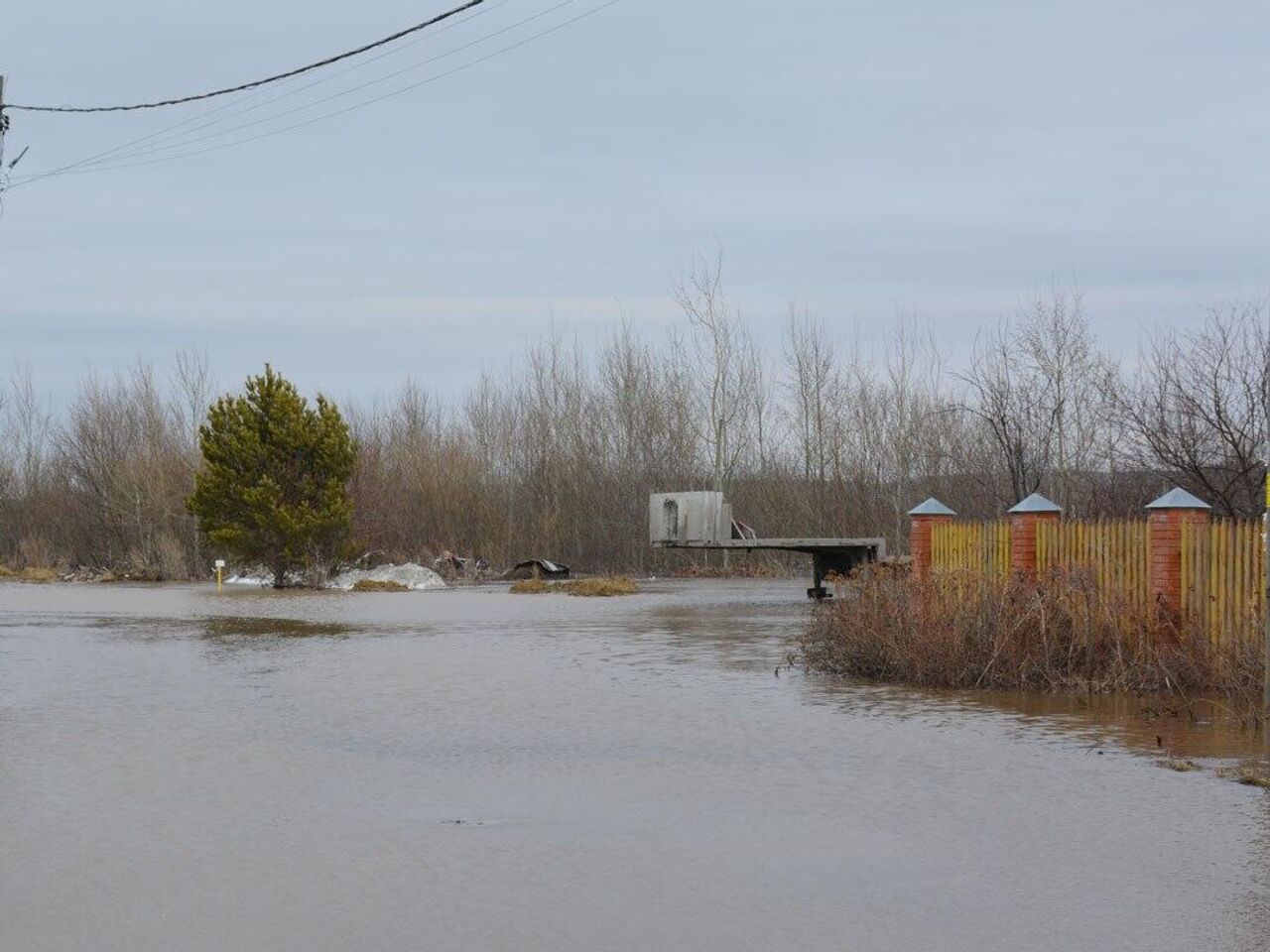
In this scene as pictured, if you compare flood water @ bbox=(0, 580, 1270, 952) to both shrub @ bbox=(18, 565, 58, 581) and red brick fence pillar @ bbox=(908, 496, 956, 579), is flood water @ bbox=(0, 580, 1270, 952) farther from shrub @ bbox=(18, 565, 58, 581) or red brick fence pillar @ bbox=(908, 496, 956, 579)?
shrub @ bbox=(18, 565, 58, 581)

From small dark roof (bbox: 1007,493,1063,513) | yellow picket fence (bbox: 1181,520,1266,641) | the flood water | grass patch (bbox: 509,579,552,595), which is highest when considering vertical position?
small dark roof (bbox: 1007,493,1063,513)

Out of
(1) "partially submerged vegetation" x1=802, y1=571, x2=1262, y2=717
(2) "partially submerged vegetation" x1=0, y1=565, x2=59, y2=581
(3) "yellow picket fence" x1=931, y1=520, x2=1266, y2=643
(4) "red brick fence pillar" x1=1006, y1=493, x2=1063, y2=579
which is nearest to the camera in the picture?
(3) "yellow picket fence" x1=931, y1=520, x2=1266, y2=643

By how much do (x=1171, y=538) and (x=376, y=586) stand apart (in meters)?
31.7

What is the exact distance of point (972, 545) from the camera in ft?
72.9

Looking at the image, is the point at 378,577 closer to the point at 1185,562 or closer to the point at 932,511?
the point at 932,511

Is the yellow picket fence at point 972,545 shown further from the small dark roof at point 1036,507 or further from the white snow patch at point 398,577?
the white snow patch at point 398,577

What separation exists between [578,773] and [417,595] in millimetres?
31506

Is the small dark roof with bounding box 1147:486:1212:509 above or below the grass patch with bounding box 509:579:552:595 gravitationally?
above

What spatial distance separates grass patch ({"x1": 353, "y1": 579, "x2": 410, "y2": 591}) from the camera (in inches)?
1798

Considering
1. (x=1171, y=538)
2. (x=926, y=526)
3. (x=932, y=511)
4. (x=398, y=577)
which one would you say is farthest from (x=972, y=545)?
(x=398, y=577)

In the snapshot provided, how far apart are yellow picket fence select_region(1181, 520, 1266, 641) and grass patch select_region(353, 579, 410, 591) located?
31.3 m

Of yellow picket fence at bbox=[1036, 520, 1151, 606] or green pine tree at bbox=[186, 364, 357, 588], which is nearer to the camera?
yellow picket fence at bbox=[1036, 520, 1151, 606]

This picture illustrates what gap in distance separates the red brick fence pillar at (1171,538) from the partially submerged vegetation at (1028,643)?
0.25 meters

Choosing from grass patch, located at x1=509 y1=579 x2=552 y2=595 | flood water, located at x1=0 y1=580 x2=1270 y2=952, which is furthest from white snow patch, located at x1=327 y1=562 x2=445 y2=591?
flood water, located at x1=0 y1=580 x2=1270 y2=952
